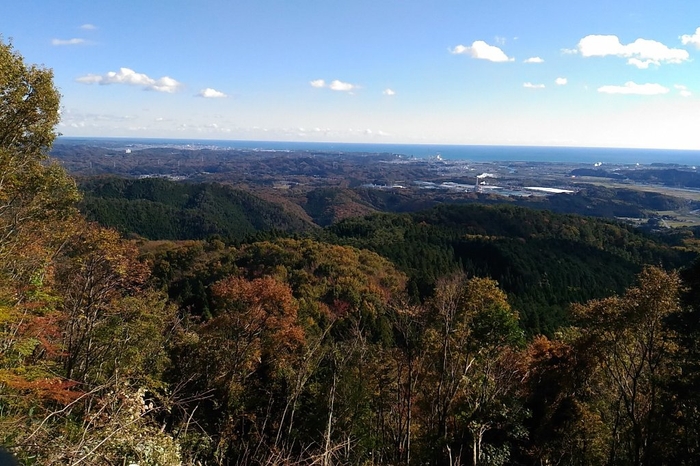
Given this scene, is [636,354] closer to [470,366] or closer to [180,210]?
[470,366]

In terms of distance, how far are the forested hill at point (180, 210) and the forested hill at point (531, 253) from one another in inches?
1536

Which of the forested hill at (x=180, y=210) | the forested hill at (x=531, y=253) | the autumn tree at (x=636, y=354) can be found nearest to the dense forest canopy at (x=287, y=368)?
the autumn tree at (x=636, y=354)

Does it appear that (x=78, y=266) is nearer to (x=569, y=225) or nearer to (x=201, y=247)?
(x=201, y=247)

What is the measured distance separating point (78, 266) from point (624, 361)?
51.3 ft

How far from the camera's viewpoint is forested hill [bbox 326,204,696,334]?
54312 mm

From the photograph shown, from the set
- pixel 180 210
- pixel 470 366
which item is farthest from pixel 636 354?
pixel 180 210

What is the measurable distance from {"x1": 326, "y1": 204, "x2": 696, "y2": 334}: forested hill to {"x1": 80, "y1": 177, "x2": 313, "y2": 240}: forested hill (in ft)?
128

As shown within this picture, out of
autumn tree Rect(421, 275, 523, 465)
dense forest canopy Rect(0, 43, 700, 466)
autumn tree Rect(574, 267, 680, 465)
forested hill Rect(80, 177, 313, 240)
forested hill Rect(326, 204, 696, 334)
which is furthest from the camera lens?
forested hill Rect(80, 177, 313, 240)

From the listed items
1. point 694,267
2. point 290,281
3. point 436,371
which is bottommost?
point 290,281

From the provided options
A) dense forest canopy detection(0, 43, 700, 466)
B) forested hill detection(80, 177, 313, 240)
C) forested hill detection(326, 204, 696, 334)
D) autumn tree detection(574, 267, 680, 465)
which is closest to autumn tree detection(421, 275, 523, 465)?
dense forest canopy detection(0, 43, 700, 466)

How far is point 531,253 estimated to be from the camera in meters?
64.2

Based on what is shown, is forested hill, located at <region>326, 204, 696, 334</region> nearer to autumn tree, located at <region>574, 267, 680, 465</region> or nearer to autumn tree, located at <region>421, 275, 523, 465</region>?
autumn tree, located at <region>421, 275, 523, 465</region>

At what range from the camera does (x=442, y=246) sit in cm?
6944

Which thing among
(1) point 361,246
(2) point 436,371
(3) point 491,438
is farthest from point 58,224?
(1) point 361,246
